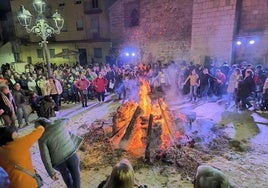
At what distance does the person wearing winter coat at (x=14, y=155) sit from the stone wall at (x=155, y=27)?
15.6 meters

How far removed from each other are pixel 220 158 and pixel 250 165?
727mm

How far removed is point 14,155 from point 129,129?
4.25 metres

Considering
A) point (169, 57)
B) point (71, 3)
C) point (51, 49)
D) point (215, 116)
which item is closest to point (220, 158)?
point (215, 116)

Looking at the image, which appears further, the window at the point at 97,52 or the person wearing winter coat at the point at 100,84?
the window at the point at 97,52

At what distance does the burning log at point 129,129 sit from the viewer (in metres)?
6.79

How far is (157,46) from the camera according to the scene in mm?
19062

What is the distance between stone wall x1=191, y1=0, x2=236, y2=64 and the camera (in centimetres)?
1364

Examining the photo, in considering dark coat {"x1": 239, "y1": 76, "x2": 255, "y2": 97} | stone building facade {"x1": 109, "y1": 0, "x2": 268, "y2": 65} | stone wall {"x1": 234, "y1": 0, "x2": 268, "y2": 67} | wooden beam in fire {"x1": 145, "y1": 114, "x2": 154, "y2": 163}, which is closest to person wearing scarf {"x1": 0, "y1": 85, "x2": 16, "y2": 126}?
wooden beam in fire {"x1": 145, "y1": 114, "x2": 154, "y2": 163}

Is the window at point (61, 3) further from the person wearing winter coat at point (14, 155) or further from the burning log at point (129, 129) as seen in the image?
the person wearing winter coat at point (14, 155)

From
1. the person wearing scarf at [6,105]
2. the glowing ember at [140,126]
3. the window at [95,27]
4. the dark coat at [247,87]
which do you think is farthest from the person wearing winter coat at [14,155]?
the window at [95,27]

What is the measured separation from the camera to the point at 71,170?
13.3 ft

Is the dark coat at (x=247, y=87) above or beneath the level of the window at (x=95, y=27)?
beneath

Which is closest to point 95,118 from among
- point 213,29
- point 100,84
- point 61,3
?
point 100,84

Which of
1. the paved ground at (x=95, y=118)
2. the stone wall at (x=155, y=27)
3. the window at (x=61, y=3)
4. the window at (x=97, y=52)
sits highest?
the window at (x=61, y=3)
